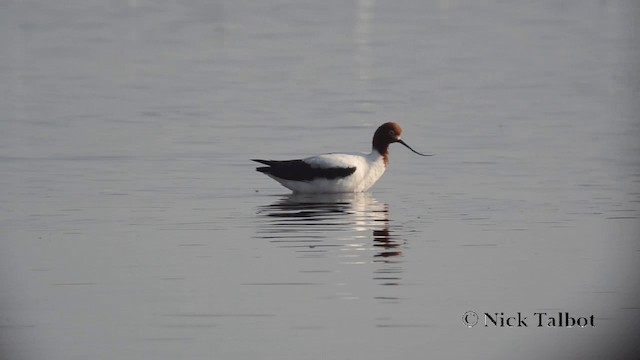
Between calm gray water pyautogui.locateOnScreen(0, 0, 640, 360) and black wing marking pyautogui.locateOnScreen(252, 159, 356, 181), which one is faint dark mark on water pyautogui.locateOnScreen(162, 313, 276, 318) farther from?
black wing marking pyautogui.locateOnScreen(252, 159, 356, 181)

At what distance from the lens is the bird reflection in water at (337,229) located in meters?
13.2

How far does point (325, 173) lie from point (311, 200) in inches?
14.2

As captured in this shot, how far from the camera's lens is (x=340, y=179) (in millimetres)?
16828

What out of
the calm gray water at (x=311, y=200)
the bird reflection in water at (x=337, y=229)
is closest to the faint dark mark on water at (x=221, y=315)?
the calm gray water at (x=311, y=200)

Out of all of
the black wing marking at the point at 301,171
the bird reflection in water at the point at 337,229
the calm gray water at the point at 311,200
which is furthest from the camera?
the black wing marking at the point at 301,171

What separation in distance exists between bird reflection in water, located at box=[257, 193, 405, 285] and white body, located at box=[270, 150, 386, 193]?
80 mm

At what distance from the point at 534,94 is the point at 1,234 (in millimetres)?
11882

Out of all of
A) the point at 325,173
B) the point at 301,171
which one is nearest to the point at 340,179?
the point at 325,173

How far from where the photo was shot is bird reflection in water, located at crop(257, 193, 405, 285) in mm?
13203

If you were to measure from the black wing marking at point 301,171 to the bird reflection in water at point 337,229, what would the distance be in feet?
0.72

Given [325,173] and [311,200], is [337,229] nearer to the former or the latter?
[311,200]

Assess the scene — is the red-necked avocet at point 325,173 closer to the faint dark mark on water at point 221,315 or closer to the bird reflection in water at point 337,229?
the bird reflection in water at point 337,229

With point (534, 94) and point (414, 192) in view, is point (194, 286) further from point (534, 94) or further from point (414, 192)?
point (534, 94)

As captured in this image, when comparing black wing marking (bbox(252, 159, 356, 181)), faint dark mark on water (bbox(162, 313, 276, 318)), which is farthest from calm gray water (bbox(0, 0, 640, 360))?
black wing marking (bbox(252, 159, 356, 181))
